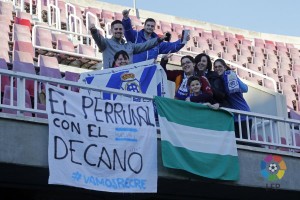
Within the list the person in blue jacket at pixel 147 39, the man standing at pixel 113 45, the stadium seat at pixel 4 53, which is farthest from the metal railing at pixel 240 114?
the stadium seat at pixel 4 53

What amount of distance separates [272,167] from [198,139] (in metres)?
1.47

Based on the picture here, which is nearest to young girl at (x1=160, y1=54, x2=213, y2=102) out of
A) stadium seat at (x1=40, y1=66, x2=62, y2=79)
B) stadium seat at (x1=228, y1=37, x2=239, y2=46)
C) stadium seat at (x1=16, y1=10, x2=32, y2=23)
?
stadium seat at (x1=40, y1=66, x2=62, y2=79)

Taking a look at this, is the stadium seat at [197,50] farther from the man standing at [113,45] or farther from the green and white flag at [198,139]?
the green and white flag at [198,139]

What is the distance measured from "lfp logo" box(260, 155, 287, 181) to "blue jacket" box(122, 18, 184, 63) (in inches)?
86.5

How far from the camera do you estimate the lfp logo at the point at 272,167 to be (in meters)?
11.1

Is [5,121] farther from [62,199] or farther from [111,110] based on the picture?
[62,199]

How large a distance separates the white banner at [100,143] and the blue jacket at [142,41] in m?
1.63

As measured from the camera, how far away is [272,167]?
11250 mm


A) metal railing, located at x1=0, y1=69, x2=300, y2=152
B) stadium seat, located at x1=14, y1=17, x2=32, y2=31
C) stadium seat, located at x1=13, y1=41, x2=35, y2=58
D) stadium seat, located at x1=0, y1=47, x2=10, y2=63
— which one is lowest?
metal railing, located at x1=0, y1=69, x2=300, y2=152

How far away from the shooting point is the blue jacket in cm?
1155

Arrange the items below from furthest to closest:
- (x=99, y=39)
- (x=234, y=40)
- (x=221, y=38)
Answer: (x=234, y=40), (x=221, y=38), (x=99, y=39)

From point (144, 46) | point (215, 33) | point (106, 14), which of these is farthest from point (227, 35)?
point (144, 46)

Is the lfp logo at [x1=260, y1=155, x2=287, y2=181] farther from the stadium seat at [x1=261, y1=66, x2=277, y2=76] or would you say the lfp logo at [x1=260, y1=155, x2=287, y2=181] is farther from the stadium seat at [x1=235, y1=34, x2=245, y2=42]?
the stadium seat at [x1=235, y1=34, x2=245, y2=42]

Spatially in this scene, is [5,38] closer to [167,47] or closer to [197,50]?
[167,47]
